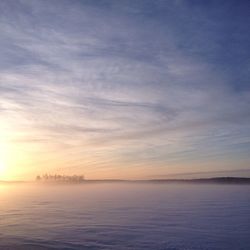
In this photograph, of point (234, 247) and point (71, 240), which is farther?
point (71, 240)

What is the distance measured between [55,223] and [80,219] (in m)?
5.33

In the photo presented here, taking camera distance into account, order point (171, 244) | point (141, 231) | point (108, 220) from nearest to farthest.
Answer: point (171, 244) → point (141, 231) → point (108, 220)

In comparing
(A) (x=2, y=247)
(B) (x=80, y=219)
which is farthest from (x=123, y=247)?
(B) (x=80, y=219)

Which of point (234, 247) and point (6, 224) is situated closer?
point (234, 247)

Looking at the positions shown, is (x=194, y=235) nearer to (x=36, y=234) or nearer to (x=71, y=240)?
(x=71, y=240)

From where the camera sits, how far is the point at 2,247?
97.6 ft

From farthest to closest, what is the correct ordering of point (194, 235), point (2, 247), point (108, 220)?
point (108, 220), point (194, 235), point (2, 247)

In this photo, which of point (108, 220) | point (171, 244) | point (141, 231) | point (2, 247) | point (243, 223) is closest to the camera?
point (2, 247)

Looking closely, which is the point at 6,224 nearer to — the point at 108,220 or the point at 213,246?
the point at 108,220

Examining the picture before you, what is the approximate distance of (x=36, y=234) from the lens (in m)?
36.7

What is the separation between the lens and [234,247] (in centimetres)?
3097

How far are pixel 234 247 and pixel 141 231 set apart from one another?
11.1m

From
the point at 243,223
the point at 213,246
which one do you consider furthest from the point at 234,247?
the point at 243,223

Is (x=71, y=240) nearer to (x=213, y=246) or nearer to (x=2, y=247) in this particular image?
(x=2, y=247)
